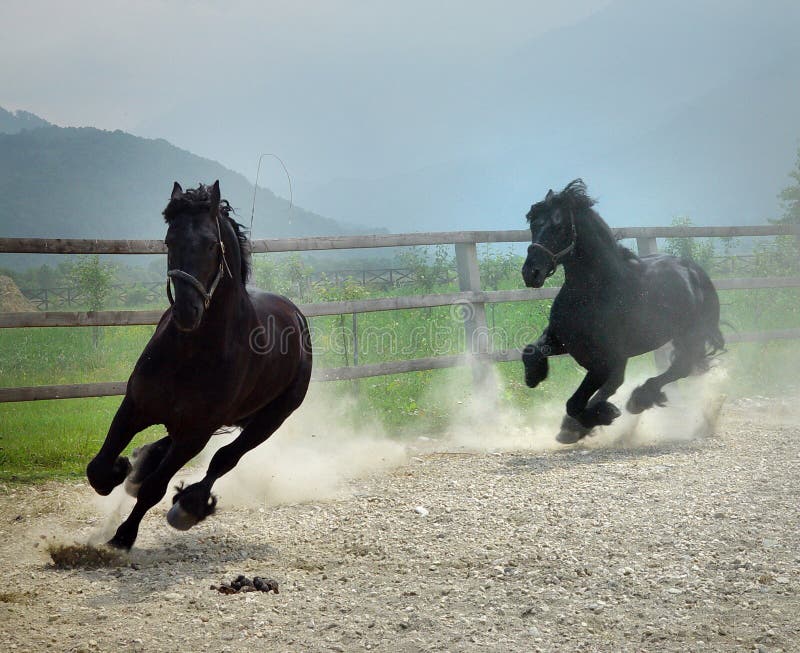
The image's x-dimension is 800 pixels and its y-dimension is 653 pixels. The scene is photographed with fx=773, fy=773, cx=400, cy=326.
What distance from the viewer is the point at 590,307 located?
6.64 meters

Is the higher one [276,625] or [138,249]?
[138,249]

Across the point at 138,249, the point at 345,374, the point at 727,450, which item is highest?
the point at 138,249

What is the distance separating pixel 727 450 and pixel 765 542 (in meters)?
2.76

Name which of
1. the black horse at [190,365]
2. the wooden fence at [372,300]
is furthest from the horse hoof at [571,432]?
the black horse at [190,365]

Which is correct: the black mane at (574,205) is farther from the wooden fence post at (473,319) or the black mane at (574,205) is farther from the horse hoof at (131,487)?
the horse hoof at (131,487)

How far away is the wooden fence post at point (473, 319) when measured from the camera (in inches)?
324

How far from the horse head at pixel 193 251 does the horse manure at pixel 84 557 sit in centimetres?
120

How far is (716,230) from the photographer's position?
33.6 feet

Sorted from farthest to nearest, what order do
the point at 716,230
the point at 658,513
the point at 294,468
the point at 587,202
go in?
the point at 716,230 < the point at 587,202 < the point at 294,468 < the point at 658,513

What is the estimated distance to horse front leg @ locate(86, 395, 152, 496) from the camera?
3875mm

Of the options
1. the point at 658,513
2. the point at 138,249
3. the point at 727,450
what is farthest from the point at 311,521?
the point at 727,450

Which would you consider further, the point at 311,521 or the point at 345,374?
the point at 345,374

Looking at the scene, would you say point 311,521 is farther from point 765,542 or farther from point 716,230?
point 716,230

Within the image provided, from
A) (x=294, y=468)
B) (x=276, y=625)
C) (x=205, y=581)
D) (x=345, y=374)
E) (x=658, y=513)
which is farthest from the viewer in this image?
(x=345, y=374)
